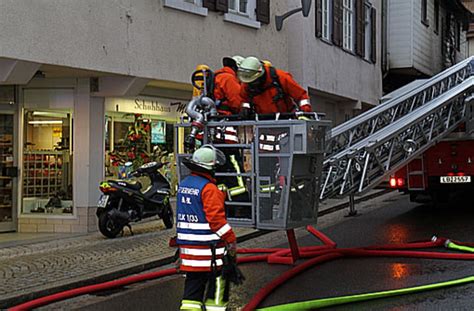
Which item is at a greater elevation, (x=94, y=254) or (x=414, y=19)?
(x=414, y=19)

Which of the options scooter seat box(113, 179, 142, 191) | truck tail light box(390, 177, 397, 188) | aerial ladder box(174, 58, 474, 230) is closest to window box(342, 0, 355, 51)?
truck tail light box(390, 177, 397, 188)

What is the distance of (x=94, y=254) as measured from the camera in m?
9.64

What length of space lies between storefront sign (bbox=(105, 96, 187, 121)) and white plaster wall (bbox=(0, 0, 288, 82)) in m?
0.92

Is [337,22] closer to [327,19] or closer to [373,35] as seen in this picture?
[327,19]

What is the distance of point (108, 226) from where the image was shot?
10859 millimetres

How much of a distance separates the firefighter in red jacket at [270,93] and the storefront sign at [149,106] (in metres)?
5.14

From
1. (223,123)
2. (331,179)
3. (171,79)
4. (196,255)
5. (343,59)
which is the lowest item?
(196,255)

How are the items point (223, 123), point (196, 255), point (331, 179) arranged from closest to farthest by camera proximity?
point (196, 255) → point (223, 123) → point (331, 179)

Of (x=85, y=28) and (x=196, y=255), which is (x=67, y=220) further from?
(x=196, y=255)

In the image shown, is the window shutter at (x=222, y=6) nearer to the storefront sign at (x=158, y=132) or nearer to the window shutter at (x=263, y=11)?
the window shutter at (x=263, y=11)

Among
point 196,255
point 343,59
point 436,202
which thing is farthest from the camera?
point 343,59

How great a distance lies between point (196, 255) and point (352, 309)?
1.91m

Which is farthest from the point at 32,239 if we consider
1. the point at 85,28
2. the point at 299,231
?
the point at 299,231

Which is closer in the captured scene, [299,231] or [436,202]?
[299,231]
